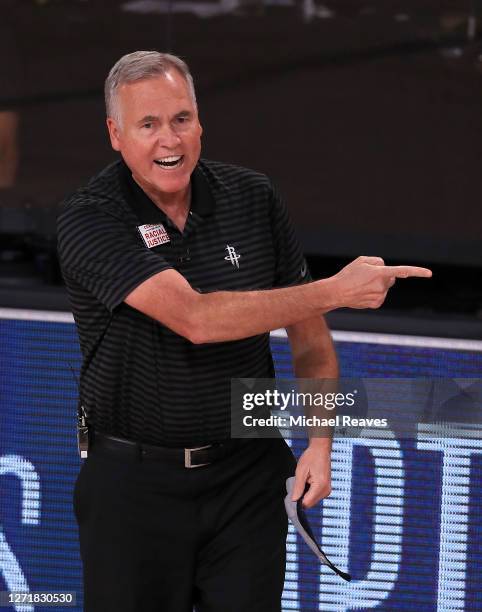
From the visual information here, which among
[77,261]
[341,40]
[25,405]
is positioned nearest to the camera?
[77,261]

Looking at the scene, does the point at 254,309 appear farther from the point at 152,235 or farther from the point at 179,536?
the point at 179,536

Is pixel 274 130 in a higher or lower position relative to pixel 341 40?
lower

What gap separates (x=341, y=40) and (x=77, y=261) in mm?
2195

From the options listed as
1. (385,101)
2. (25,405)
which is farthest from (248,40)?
(25,405)

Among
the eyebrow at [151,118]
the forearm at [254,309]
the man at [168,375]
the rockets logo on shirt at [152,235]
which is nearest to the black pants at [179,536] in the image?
the man at [168,375]

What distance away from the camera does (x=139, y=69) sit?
2.41m

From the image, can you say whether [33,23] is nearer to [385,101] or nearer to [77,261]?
[385,101]

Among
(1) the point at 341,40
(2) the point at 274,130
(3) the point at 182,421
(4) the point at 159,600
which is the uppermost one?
(1) the point at 341,40

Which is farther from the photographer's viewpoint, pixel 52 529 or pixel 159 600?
pixel 52 529

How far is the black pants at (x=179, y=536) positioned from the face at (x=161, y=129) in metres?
0.61

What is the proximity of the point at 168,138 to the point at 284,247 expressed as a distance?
1.24 ft

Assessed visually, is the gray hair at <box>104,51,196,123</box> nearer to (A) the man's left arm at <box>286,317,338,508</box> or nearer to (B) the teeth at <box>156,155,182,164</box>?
(B) the teeth at <box>156,155,182,164</box>

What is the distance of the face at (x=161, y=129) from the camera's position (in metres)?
2.41

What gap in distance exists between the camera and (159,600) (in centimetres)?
252
